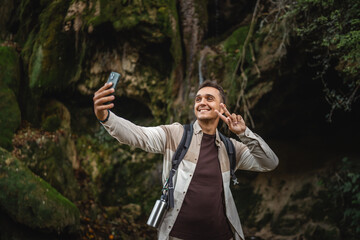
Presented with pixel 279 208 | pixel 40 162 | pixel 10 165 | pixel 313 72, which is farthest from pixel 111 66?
pixel 279 208

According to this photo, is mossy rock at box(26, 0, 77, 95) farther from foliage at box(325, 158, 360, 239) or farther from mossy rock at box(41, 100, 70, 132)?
foliage at box(325, 158, 360, 239)

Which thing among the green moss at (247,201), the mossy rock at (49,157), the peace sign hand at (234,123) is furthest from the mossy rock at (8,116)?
the green moss at (247,201)

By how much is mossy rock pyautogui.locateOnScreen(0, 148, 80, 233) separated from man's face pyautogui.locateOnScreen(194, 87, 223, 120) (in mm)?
3029

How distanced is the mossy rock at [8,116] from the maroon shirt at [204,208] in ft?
13.5

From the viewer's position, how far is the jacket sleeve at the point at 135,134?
6.61ft

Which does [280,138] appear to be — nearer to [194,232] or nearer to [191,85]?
[191,85]

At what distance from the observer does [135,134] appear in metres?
2.13

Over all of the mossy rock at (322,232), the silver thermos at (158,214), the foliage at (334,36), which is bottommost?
the mossy rock at (322,232)

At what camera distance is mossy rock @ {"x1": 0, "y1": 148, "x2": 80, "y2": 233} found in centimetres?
379

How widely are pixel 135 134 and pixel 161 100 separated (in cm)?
465

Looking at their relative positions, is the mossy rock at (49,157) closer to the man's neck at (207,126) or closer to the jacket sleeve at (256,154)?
the man's neck at (207,126)

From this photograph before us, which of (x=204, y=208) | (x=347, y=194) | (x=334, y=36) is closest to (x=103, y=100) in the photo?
(x=204, y=208)

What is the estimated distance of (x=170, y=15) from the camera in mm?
6547

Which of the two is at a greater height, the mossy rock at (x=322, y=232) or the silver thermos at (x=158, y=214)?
the silver thermos at (x=158, y=214)
